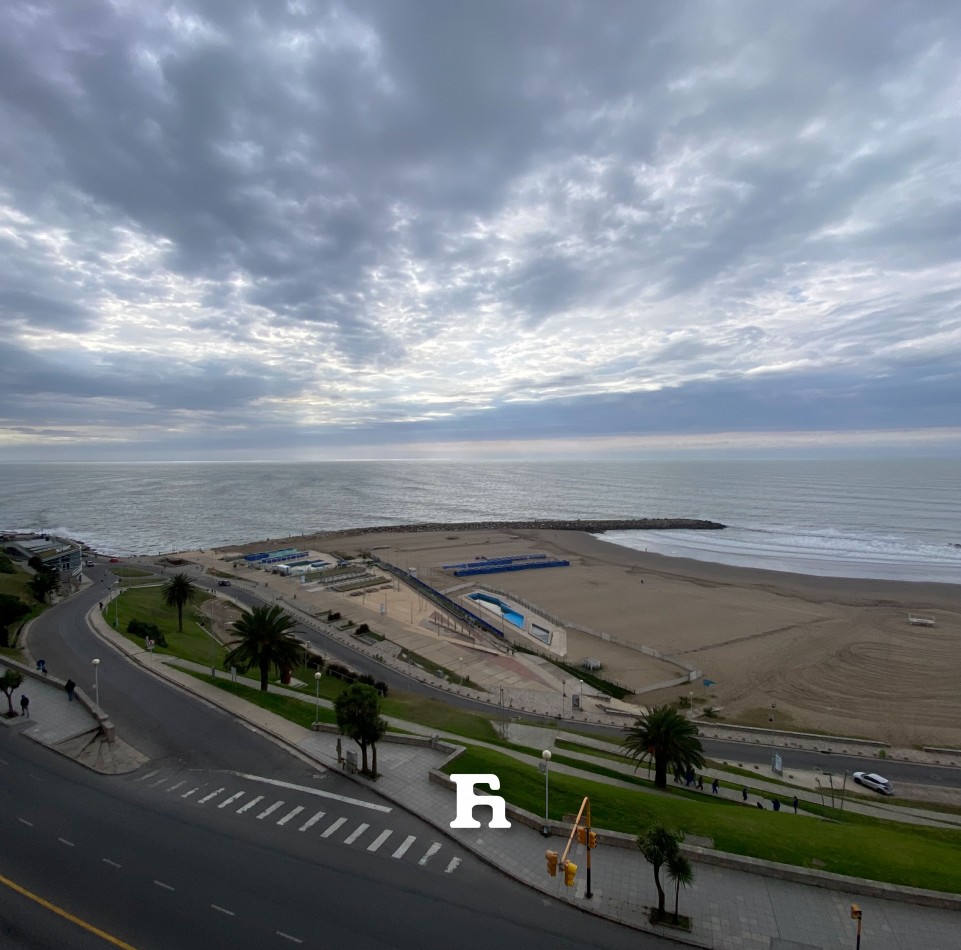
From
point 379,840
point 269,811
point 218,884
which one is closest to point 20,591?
point 269,811

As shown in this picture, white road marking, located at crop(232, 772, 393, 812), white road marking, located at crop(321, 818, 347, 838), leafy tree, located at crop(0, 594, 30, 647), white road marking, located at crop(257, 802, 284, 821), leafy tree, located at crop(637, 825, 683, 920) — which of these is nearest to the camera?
leafy tree, located at crop(637, 825, 683, 920)

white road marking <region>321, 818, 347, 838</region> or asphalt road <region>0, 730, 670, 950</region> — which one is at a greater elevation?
asphalt road <region>0, 730, 670, 950</region>

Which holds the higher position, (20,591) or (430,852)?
(430,852)

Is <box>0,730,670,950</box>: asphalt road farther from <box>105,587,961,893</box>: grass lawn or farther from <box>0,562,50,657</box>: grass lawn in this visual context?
<box>0,562,50,657</box>: grass lawn

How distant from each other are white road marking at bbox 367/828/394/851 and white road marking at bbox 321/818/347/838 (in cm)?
149

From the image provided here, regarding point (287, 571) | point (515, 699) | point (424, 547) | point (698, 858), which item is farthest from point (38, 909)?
point (424, 547)

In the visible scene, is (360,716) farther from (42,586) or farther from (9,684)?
(42,586)

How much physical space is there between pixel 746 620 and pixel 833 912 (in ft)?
162

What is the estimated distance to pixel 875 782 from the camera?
28734 mm

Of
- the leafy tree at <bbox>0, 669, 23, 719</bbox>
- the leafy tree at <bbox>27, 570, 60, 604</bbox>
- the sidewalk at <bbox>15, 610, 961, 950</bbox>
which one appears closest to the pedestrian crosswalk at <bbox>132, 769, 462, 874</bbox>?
the sidewalk at <bbox>15, 610, 961, 950</bbox>

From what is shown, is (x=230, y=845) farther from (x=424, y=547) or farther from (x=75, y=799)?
(x=424, y=547)

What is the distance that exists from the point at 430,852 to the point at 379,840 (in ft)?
5.88

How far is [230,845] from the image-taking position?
17328mm

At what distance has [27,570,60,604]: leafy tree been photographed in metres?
48.1
